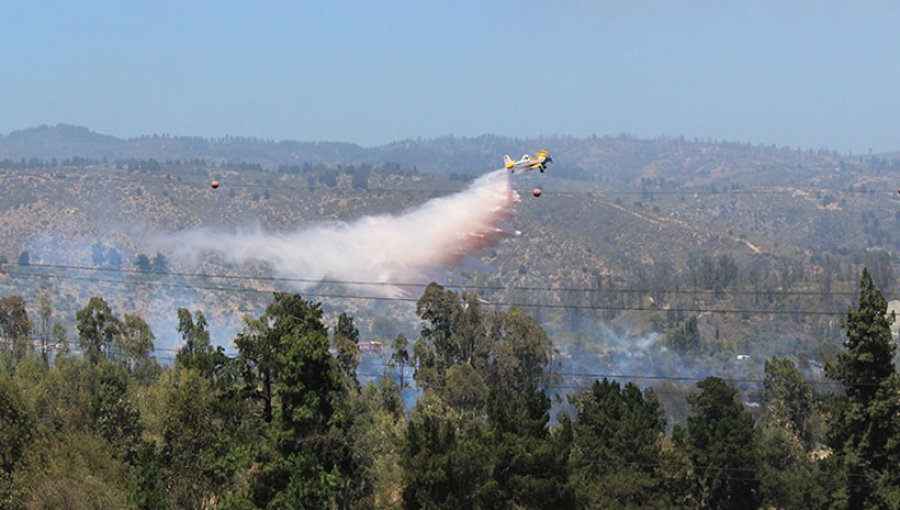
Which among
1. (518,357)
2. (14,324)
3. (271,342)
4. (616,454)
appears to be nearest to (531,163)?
(271,342)

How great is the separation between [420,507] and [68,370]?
54.1m

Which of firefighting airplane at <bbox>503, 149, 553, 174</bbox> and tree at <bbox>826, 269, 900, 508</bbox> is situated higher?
firefighting airplane at <bbox>503, 149, 553, 174</bbox>

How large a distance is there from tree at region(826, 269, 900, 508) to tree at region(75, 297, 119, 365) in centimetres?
7901

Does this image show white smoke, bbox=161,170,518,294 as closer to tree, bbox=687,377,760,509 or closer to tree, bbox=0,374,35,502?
tree, bbox=687,377,760,509

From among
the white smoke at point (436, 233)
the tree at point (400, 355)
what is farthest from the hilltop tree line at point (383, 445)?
the tree at point (400, 355)

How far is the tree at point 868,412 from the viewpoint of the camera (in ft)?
204

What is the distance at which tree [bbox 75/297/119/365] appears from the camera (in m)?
120

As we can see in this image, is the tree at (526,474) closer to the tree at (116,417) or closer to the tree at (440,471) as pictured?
the tree at (440,471)

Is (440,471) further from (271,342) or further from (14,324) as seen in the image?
(14,324)

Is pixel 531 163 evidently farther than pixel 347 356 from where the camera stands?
No

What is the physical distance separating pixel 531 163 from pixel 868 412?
2246cm

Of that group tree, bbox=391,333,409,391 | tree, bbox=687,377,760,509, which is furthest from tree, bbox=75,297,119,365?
tree, bbox=687,377,760,509

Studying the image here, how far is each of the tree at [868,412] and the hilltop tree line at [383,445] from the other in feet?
0.29

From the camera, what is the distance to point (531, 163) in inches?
2579
